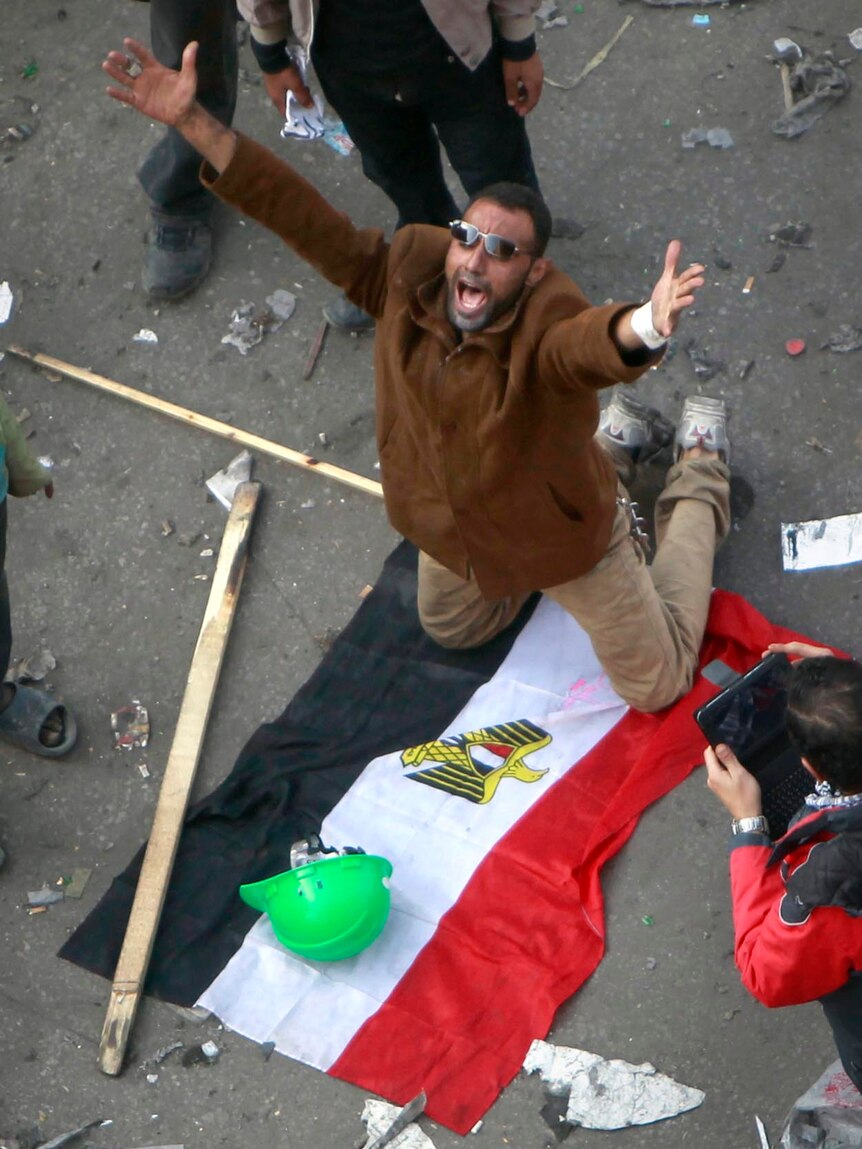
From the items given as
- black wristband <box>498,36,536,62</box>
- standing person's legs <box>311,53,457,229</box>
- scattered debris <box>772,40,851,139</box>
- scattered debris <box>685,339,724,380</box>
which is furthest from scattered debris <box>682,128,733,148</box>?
black wristband <box>498,36,536,62</box>

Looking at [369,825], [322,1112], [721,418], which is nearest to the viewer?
[322,1112]

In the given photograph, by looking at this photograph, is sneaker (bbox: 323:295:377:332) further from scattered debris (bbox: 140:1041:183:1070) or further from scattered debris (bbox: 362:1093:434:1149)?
scattered debris (bbox: 362:1093:434:1149)

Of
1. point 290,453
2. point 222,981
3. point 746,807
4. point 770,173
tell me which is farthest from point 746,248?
point 222,981

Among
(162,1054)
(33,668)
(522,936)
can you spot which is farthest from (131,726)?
(522,936)

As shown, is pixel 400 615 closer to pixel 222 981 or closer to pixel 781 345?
pixel 222 981

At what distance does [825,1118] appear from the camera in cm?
336

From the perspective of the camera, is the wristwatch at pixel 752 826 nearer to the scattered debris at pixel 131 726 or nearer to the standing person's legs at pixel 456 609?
the standing person's legs at pixel 456 609

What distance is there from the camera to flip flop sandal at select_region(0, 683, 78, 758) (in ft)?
14.8

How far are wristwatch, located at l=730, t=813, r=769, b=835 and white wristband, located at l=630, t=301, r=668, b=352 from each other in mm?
1258

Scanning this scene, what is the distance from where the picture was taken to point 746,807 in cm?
331

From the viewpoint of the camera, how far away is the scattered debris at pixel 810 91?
5.51 m

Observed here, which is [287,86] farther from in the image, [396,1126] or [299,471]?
[396,1126]

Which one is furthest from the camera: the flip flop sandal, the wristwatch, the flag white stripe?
the flip flop sandal

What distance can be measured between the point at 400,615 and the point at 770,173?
2.57m
